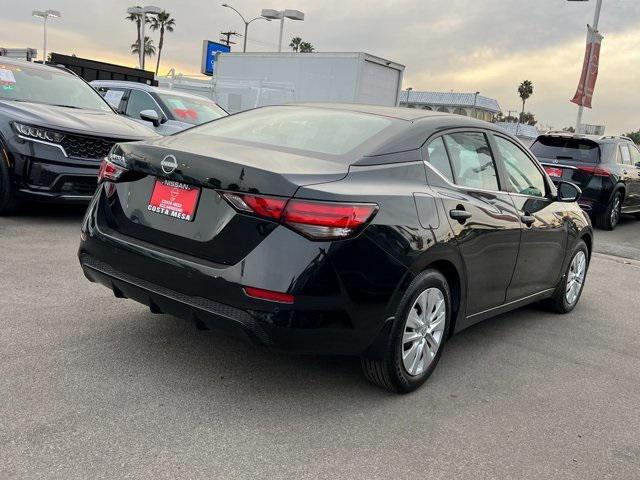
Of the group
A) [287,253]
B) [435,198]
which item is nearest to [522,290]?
[435,198]

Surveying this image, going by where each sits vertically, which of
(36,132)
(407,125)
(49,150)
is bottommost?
(49,150)

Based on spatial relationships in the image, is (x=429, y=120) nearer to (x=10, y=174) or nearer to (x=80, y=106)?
(x=10, y=174)

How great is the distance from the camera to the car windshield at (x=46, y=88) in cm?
727

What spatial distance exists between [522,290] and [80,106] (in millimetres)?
5761

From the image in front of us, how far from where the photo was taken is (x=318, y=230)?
2.81m

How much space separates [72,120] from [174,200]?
4250mm

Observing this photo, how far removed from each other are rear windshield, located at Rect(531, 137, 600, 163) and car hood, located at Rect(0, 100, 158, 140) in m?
7.47

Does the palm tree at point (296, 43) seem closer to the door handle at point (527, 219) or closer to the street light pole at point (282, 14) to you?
the street light pole at point (282, 14)

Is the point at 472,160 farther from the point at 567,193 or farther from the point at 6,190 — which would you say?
the point at 6,190

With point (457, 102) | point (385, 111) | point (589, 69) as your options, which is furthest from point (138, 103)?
point (457, 102)

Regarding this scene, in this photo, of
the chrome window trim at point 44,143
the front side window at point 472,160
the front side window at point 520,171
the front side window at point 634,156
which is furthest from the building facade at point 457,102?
the front side window at point 472,160

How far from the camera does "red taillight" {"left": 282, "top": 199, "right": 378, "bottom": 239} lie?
2801 millimetres

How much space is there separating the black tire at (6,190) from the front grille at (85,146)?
1.99 ft

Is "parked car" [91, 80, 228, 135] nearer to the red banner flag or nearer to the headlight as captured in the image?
the headlight
